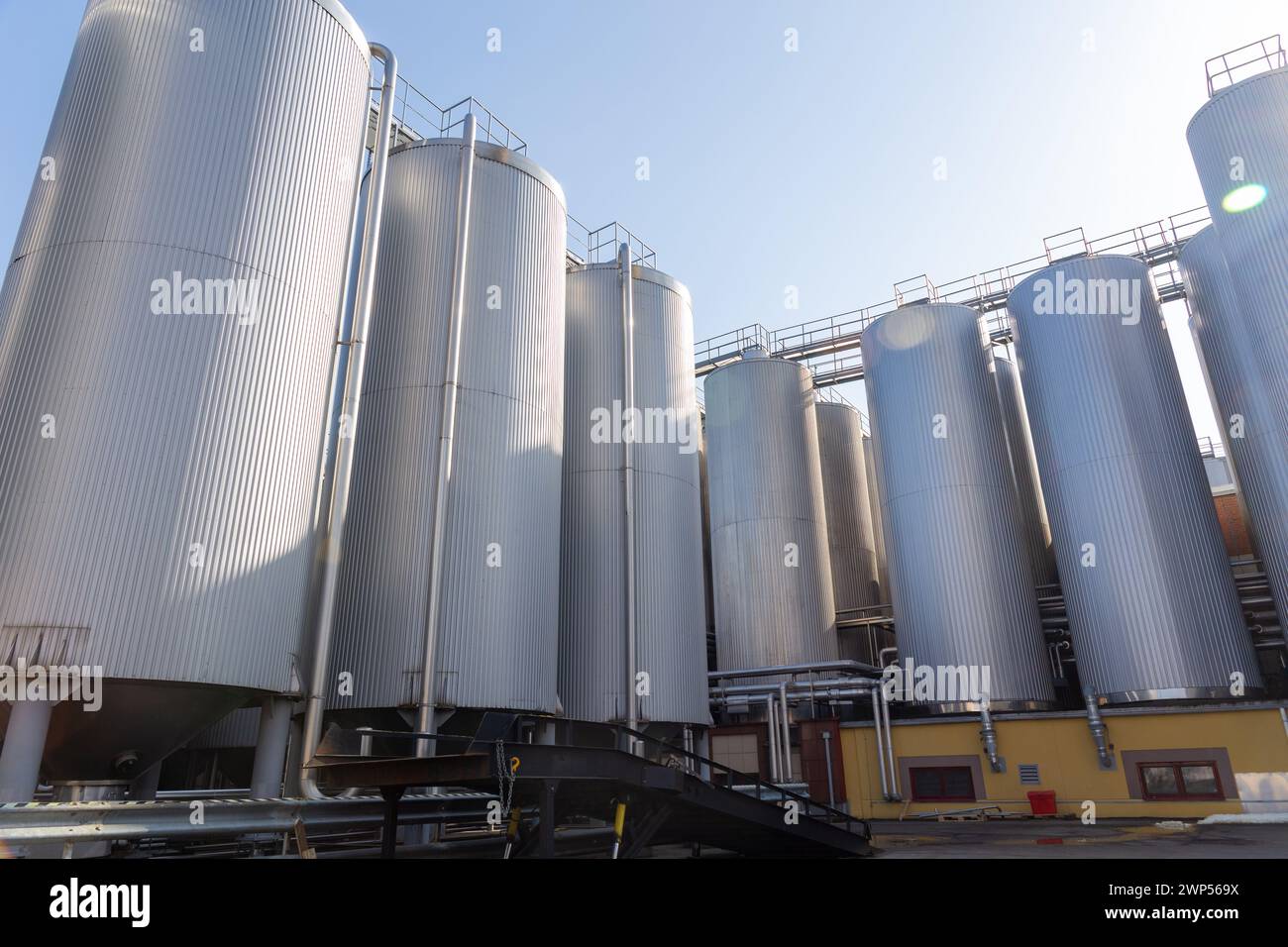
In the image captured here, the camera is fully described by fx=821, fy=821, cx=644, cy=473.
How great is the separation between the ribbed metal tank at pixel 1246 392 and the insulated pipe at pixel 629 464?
16859 millimetres

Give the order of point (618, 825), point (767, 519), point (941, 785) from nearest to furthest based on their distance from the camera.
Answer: point (618, 825) → point (941, 785) → point (767, 519)

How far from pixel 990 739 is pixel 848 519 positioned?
1264 cm

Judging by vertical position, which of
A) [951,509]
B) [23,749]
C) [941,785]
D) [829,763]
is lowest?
[941,785]

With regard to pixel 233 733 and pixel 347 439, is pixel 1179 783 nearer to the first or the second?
pixel 347 439

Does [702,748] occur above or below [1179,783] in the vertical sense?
above

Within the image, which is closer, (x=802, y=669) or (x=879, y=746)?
(x=879, y=746)

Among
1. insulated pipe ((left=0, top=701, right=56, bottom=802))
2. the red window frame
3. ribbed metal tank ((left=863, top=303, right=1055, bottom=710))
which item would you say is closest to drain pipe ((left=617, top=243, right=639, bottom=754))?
ribbed metal tank ((left=863, top=303, right=1055, bottom=710))

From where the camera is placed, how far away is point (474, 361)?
18.5 m

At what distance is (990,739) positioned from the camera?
2345cm

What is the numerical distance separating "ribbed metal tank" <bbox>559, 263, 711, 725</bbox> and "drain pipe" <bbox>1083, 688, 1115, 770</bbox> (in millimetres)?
10539

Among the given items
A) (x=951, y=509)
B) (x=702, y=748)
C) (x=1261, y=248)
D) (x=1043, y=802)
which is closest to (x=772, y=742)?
(x=702, y=748)

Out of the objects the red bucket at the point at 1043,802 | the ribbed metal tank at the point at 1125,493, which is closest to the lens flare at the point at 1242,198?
the ribbed metal tank at the point at 1125,493
